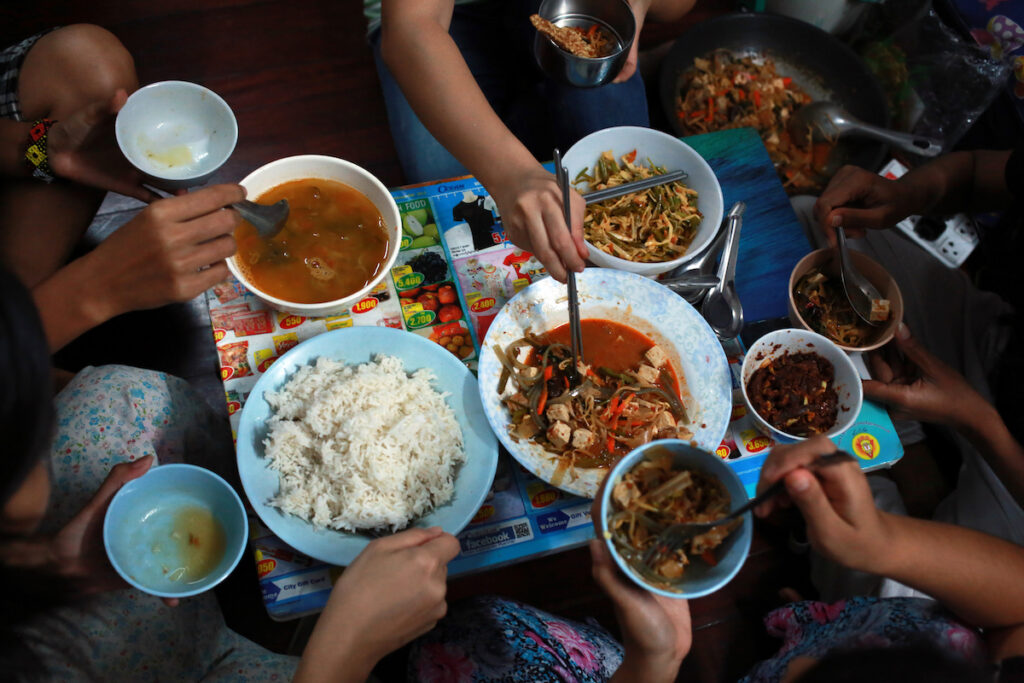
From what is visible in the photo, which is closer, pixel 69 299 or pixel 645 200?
pixel 69 299

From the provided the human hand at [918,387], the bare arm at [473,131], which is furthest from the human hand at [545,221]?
the human hand at [918,387]

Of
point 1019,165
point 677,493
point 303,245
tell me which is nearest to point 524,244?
point 303,245

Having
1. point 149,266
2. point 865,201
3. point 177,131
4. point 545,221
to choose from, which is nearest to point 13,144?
point 177,131

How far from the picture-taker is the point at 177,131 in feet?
5.83

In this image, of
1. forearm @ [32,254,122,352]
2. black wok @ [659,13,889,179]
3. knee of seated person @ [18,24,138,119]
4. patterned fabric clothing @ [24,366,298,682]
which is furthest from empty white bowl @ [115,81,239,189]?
black wok @ [659,13,889,179]

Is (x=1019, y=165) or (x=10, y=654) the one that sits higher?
(x=1019, y=165)

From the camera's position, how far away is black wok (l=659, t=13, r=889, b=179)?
2918mm

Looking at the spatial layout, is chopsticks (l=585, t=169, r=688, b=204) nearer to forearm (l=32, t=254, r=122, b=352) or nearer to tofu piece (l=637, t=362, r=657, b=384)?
tofu piece (l=637, t=362, r=657, b=384)

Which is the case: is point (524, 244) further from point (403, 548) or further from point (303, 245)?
point (403, 548)

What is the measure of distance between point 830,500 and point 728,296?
75cm

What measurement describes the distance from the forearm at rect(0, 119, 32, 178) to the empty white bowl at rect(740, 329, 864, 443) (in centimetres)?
221

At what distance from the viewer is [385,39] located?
189 cm

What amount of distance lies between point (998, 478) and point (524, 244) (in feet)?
5.25

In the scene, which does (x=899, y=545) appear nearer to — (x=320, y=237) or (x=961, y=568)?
(x=961, y=568)
